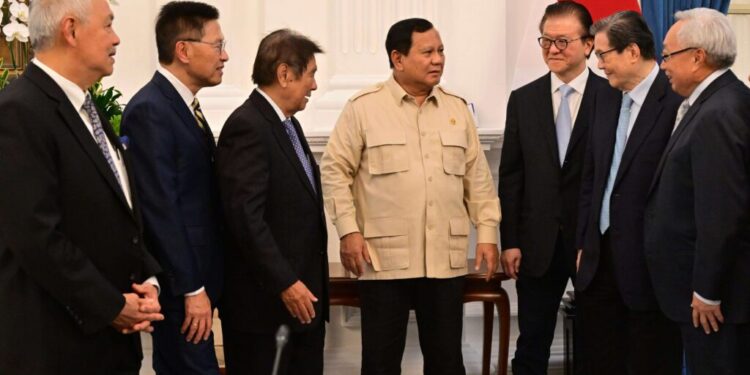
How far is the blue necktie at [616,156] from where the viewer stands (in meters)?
3.79

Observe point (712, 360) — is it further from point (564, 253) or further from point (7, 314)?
point (7, 314)

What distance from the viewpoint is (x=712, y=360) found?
3.21 m

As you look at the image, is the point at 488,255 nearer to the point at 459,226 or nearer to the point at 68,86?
the point at 459,226

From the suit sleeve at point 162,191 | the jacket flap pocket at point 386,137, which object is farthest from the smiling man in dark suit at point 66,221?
the jacket flap pocket at point 386,137

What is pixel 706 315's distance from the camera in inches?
126

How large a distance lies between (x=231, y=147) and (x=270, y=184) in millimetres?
170

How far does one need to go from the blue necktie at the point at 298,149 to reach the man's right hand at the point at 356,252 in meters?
0.39

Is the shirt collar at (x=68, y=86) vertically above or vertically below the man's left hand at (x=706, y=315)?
above

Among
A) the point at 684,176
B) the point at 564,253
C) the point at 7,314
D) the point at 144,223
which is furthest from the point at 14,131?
the point at 564,253

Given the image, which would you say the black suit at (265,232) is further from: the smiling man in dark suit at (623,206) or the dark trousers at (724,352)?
the dark trousers at (724,352)

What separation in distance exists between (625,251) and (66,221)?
6.50ft

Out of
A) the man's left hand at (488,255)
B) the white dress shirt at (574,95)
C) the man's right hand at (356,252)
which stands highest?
the white dress shirt at (574,95)

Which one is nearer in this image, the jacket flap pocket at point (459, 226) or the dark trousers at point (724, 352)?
the dark trousers at point (724, 352)

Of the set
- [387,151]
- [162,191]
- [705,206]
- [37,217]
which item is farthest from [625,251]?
[37,217]
